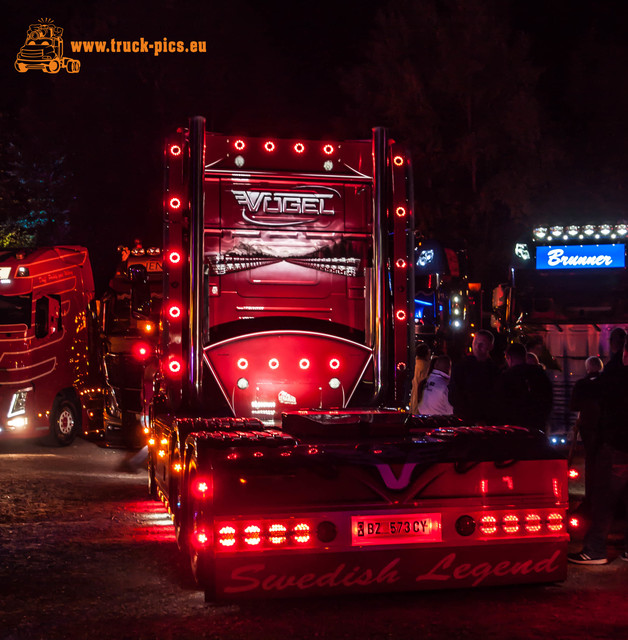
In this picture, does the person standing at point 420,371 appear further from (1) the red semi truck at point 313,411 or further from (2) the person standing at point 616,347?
(2) the person standing at point 616,347

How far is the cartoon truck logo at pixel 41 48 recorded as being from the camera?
37.3 meters

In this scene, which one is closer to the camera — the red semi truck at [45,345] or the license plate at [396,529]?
the license plate at [396,529]

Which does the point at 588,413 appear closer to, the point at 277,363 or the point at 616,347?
the point at 616,347

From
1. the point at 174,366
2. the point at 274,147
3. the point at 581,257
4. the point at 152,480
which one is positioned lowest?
the point at 152,480

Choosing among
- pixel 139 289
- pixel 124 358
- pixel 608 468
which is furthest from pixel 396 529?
pixel 124 358

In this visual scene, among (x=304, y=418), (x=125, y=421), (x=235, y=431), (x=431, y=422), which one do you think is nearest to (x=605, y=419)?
(x=431, y=422)

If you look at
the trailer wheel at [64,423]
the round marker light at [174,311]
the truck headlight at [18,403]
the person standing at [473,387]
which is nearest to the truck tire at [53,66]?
the trailer wheel at [64,423]

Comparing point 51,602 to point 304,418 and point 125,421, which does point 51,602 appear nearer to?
point 304,418

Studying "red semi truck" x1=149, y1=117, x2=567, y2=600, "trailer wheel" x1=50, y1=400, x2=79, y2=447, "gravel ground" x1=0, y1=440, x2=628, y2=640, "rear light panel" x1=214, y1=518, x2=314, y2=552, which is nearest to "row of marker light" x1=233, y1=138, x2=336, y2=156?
"red semi truck" x1=149, y1=117, x2=567, y2=600

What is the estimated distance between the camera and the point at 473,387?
9.77 m

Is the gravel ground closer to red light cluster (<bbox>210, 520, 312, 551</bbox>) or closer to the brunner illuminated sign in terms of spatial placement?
red light cluster (<bbox>210, 520, 312, 551</bbox>)

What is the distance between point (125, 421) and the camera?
56.4 ft

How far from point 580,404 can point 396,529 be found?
300cm

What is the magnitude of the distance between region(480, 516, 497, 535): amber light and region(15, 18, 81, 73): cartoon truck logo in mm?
33992
